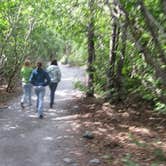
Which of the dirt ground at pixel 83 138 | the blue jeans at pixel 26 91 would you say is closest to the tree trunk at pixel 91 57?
the dirt ground at pixel 83 138

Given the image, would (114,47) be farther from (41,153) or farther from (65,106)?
(41,153)

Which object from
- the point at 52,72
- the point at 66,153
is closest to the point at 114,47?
the point at 52,72

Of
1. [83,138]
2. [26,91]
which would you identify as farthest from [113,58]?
[83,138]

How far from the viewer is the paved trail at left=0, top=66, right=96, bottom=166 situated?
9328mm

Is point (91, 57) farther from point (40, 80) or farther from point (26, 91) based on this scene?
point (40, 80)

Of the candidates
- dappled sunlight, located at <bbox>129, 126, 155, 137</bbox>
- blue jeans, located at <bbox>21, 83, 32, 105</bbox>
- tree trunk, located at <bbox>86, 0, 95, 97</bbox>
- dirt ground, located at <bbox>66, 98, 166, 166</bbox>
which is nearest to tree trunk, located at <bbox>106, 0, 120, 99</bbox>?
dirt ground, located at <bbox>66, 98, 166, 166</bbox>

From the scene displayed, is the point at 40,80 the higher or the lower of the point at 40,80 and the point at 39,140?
the higher

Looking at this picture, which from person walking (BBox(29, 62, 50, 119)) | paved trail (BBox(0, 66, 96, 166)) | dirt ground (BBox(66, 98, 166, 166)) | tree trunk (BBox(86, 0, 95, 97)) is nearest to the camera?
dirt ground (BBox(66, 98, 166, 166))

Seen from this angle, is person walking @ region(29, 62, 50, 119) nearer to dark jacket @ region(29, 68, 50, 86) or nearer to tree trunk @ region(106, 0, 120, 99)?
dark jacket @ region(29, 68, 50, 86)

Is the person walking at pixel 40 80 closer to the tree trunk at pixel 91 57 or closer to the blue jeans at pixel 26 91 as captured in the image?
the blue jeans at pixel 26 91

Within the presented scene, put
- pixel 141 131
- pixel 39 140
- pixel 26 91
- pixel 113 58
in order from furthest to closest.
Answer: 1. pixel 26 91
2. pixel 113 58
3. pixel 141 131
4. pixel 39 140

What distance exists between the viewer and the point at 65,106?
58.4ft

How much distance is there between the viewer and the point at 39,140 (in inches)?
438

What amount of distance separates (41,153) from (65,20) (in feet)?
29.4
